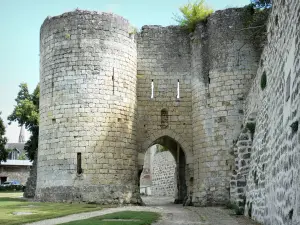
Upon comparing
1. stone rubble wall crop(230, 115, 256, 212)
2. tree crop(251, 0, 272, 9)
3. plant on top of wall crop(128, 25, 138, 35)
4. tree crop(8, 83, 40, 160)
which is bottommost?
stone rubble wall crop(230, 115, 256, 212)

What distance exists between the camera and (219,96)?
1897 cm

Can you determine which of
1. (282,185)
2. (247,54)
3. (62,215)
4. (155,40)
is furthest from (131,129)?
(282,185)

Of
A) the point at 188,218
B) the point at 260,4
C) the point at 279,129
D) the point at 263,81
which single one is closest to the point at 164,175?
the point at 260,4

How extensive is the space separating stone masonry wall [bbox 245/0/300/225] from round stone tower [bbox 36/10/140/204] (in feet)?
21.8

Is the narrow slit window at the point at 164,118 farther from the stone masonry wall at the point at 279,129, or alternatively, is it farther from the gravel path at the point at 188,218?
the stone masonry wall at the point at 279,129

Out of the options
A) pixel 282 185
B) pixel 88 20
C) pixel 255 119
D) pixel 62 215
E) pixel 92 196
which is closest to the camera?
pixel 282 185

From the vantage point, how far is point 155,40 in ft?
68.5

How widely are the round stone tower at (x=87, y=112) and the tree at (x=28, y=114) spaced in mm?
11934

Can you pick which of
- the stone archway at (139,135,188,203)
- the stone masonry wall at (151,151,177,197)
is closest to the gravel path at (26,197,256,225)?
the stone archway at (139,135,188,203)

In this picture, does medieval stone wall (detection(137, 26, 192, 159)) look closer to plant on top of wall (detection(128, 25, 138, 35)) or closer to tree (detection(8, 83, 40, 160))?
plant on top of wall (detection(128, 25, 138, 35))

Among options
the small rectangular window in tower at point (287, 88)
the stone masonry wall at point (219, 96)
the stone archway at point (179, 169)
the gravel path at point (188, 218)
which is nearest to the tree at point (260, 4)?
the stone masonry wall at point (219, 96)

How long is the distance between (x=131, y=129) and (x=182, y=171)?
4.89 meters

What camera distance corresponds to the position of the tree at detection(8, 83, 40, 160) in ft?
100

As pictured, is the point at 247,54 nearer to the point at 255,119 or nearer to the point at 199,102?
the point at 199,102
